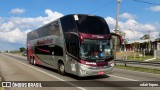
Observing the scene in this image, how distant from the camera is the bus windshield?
16.1 meters

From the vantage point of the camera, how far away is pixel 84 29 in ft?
54.4

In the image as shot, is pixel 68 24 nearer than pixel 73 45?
No

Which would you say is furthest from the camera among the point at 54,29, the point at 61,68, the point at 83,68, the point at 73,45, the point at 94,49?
the point at 54,29

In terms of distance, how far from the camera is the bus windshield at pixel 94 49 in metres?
16.1

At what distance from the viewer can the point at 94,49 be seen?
53.2 feet

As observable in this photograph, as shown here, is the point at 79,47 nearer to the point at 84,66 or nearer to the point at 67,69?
the point at 84,66

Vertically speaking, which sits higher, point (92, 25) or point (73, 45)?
point (92, 25)

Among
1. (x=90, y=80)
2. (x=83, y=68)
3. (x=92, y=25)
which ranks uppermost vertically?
(x=92, y=25)

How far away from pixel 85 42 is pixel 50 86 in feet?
11.0

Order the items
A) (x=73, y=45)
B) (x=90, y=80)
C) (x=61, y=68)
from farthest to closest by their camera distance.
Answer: (x=61, y=68) → (x=73, y=45) → (x=90, y=80)

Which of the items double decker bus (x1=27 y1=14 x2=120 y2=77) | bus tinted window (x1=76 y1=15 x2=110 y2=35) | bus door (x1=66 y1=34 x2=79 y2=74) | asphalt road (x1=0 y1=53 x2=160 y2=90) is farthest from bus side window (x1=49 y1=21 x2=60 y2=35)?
bus tinted window (x1=76 y1=15 x2=110 y2=35)

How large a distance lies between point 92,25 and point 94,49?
157 centimetres

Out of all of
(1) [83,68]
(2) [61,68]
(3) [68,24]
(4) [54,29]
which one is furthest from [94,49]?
(4) [54,29]

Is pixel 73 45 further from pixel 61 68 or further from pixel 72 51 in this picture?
pixel 61 68
